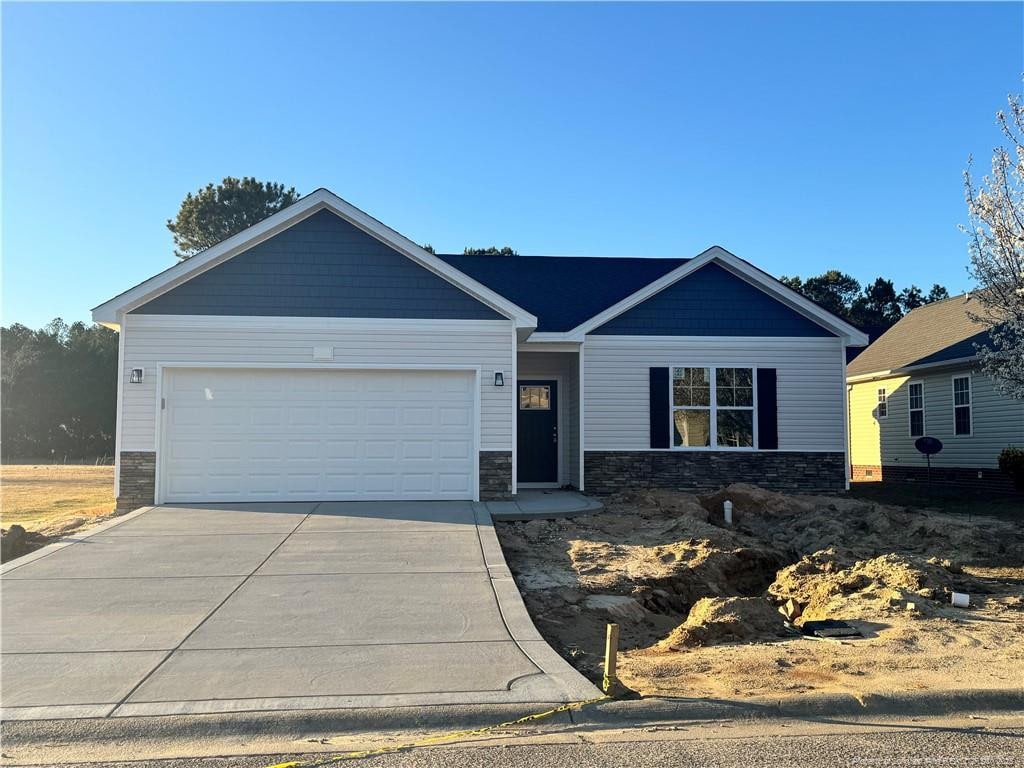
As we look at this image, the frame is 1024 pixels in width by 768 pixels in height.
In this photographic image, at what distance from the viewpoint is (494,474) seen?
44.7ft

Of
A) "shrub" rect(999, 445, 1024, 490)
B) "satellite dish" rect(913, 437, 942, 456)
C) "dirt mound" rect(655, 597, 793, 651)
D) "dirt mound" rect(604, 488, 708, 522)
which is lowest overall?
"dirt mound" rect(655, 597, 793, 651)

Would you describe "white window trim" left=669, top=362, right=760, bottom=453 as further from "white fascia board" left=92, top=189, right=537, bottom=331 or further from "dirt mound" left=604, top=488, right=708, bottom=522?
"white fascia board" left=92, top=189, right=537, bottom=331

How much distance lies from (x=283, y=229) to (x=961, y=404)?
16.3 m

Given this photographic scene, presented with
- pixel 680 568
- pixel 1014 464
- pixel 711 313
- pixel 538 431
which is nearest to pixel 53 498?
pixel 538 431

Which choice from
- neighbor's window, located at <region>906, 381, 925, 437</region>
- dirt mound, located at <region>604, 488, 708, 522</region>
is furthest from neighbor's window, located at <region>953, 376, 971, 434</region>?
dirt mound, located at <region>604, 488, 708, 522</region>

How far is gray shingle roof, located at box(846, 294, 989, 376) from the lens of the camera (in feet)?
65.2

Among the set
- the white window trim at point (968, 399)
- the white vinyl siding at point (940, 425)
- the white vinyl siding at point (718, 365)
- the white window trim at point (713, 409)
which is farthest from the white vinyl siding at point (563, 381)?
the white window trim at point (968, 399)

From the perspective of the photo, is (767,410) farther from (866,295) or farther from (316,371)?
(866,295)

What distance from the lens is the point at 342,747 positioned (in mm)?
4512

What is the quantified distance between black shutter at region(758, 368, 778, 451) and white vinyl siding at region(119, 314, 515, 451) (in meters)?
5.44

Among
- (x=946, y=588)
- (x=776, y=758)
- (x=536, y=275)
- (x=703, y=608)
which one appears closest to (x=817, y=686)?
(x=776, y=758)

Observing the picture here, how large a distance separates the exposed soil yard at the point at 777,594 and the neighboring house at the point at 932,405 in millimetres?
5899

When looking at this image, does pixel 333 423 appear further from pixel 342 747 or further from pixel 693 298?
pixel 342 747

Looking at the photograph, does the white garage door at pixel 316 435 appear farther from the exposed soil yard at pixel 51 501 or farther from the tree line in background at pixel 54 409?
the tree line in background at pixel 54 409
